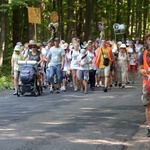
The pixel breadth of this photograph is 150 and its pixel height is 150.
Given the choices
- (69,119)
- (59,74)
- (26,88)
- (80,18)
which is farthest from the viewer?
(80,18)

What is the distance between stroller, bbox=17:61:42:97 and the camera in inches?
552

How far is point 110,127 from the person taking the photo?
8.45m

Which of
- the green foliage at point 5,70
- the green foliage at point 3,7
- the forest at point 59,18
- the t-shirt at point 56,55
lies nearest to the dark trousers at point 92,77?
the t-shirt at point 56,55

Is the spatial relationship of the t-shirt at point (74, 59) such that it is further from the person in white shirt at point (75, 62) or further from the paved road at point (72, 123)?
the paved road at point (72, 123)

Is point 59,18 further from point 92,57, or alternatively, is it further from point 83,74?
point 83,74

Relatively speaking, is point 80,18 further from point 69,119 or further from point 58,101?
point 69,119

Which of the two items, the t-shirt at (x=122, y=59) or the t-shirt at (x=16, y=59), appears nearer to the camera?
the t-shirt at (x=16, y=59)

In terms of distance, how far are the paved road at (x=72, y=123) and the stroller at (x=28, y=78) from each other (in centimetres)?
56

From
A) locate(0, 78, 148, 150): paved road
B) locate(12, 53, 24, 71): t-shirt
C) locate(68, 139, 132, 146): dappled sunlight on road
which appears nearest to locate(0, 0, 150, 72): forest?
locate(12, 53, 24, 71): t-shirt

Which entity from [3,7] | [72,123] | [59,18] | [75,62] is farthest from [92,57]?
[59,18]

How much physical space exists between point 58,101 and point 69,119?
3.39 m

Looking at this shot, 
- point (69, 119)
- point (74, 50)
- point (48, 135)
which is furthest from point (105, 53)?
point (48, 135)

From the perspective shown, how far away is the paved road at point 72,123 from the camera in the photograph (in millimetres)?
7062

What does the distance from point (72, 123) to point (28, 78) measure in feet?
17.9
